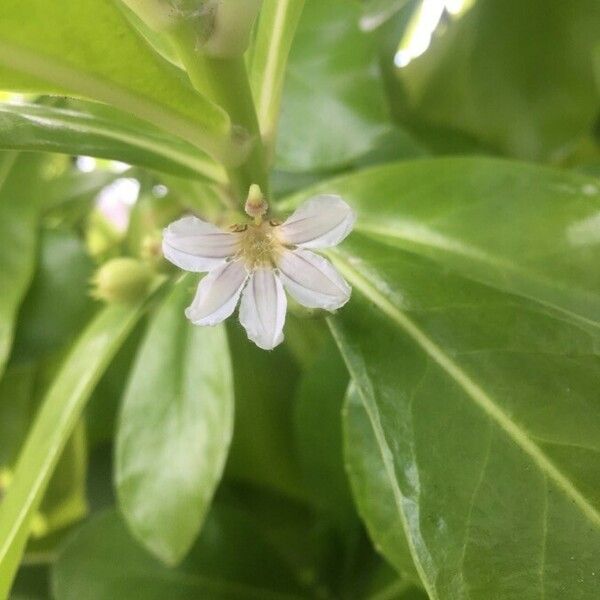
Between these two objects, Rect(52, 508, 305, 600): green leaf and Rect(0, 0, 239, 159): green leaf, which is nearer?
Rect(0, 0, 239, 159): green leaf

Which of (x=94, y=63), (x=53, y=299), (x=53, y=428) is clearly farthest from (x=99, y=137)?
(x=53, y=299)

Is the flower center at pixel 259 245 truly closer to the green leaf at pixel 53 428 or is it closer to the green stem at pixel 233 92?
the green stem at pixel 233 92

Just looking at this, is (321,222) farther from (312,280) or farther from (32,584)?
(32,584)

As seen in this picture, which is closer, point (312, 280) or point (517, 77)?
point (312, 280)

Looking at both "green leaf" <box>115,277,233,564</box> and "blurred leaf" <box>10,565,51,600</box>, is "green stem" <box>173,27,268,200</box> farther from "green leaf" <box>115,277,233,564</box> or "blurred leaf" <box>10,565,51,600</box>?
"blurred leaf" <box>10,565,51,600</box>

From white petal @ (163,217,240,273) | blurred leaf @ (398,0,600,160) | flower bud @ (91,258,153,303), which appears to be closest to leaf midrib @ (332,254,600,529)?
white petal @ (163,217,240,273)

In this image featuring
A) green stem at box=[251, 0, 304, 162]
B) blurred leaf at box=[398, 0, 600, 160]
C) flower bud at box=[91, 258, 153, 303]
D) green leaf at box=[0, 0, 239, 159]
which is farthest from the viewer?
blurred leaf at box=[398, 0, 600, 160]
